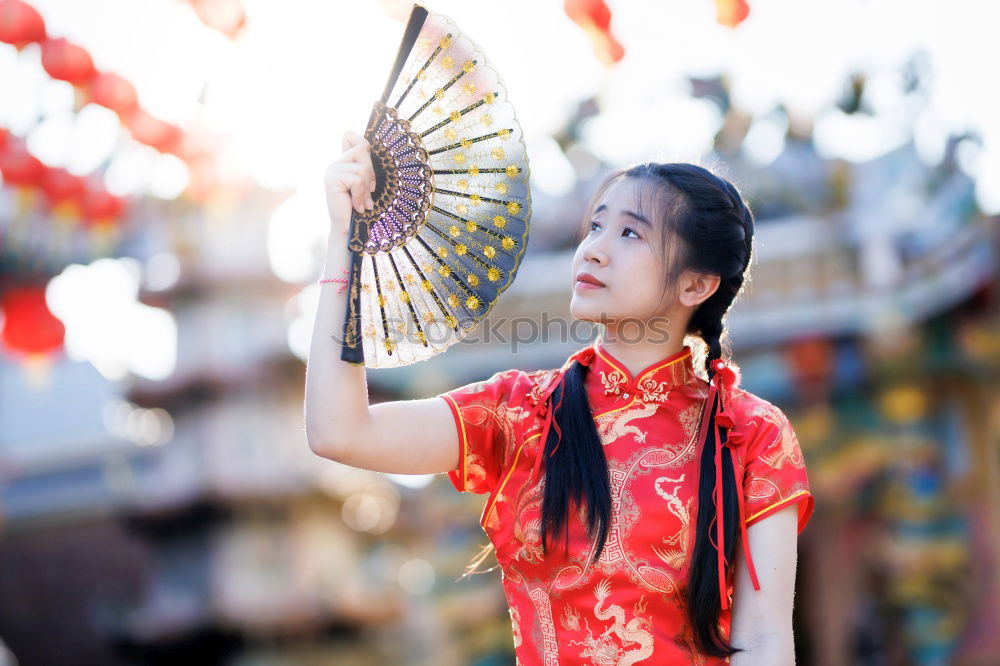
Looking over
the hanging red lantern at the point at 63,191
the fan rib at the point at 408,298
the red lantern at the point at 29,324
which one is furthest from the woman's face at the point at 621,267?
the red lantern at the point at 29,324

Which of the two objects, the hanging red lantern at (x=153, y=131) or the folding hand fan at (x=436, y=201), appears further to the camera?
the hanging red lantern at (x=153, y=131)

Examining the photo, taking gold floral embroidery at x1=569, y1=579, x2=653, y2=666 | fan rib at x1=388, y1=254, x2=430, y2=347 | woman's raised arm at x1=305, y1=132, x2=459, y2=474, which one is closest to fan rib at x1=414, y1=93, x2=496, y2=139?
woman's raised arm at x1=305, y1=132, x2=459, y2=474

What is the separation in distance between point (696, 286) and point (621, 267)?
0.18 m

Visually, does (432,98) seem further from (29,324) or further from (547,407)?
(29,324)

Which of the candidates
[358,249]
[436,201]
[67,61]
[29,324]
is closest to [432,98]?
[436,201]

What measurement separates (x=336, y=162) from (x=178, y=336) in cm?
577

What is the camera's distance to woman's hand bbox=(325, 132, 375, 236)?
5.58 feet

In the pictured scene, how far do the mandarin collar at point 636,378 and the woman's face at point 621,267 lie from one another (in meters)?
0.08

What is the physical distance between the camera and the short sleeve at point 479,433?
5.96 feet

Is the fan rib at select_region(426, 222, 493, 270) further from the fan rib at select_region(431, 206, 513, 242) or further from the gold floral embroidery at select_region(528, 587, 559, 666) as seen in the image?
the gold floral embroidery at select_region(528, 587, 559, 666)

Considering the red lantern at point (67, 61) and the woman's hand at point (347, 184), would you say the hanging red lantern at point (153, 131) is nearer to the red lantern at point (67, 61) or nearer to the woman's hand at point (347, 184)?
the red lantern at point (67, 61)

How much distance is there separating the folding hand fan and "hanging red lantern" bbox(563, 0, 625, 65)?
2310mm

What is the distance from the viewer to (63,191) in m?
5.69

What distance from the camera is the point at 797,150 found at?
19.2 feet
